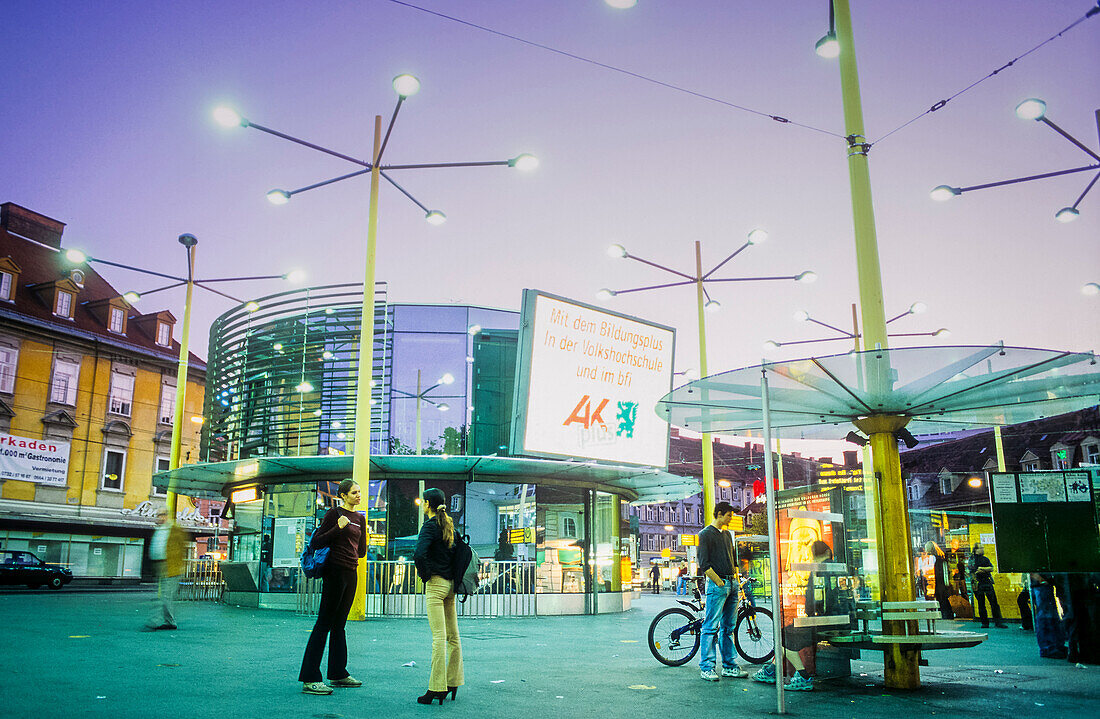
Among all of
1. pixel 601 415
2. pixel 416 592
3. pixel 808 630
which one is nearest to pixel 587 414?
pixel 601 415

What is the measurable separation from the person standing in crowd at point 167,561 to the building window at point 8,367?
114 ft

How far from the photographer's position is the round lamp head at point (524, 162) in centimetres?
1548

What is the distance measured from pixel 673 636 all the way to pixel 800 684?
2.20 metres

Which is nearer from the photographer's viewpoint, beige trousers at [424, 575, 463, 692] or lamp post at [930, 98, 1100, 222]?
beige trousers at [424, 575, 463, 692]

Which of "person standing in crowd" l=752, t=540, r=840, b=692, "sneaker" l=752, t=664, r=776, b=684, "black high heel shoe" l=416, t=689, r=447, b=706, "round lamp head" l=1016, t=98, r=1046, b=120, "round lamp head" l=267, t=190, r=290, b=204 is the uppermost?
"round lamp head" l=267, t=190, r=290, b=204

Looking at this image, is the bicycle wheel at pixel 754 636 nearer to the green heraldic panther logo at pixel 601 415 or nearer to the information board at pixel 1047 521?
the information board at pixel 1047 521

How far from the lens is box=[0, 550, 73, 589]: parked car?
111 ft

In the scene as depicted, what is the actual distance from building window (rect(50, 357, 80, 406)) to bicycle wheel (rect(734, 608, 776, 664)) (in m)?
44.3

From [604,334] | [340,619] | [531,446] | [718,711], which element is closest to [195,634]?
[340,619]

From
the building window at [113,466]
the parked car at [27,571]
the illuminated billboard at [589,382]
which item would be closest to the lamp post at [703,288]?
the illuminated billboard at [589,382]

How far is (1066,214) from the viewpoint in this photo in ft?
54.6

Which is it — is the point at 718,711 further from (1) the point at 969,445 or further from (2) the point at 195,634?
(1) the point at 969,445

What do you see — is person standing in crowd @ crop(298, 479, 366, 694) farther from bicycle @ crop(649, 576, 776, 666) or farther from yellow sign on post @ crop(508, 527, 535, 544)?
yellow sign on post @ crop(508, 527, 535, 544)

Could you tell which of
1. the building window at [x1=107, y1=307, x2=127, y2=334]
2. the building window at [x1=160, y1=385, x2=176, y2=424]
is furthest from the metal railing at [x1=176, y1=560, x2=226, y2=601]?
the building window at [x1=107, y1=307, x2=127, y2=334]
